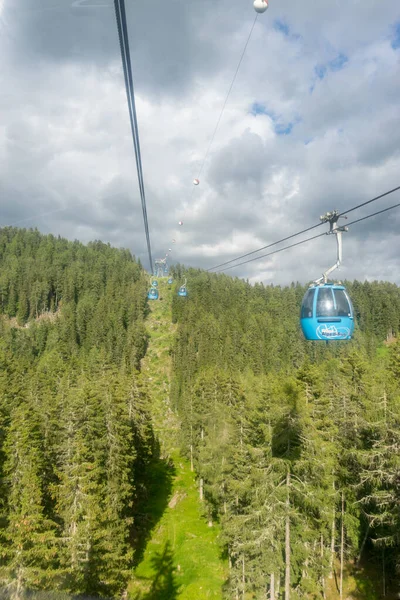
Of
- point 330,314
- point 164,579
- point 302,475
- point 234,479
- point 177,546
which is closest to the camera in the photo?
A: point 330,314

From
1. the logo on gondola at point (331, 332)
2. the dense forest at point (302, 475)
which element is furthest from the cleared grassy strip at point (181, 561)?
the logo on gondola at point (331, 332)

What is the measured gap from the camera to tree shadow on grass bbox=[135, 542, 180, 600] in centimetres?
2277

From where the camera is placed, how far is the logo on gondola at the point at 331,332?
31.4 ft

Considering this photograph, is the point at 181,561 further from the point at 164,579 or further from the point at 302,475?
the point at 302,475

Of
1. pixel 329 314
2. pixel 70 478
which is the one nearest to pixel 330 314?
pixel 329 314

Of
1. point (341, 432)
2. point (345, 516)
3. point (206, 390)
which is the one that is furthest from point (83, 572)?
point (206, 390)

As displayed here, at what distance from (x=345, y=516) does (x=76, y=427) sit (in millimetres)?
17750

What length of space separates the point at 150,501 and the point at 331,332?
1388 inches

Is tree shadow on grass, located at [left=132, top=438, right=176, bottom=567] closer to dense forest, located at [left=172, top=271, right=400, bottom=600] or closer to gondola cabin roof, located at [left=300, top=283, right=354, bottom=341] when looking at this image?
dense forest, located at [left=172, top=271, right=400, bottom=600]

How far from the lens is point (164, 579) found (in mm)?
24875

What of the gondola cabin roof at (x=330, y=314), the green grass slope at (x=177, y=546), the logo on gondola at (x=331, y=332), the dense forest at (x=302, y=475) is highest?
the gondola cabin roof at (x=330, y=314)

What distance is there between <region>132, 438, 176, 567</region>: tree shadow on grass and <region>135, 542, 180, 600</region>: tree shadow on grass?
1643mm

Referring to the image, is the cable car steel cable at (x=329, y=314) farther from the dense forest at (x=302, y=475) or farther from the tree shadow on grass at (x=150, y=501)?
the tree shadow on grass at (x=150, y=501)

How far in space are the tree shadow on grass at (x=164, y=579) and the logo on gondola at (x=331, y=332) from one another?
913 inches
